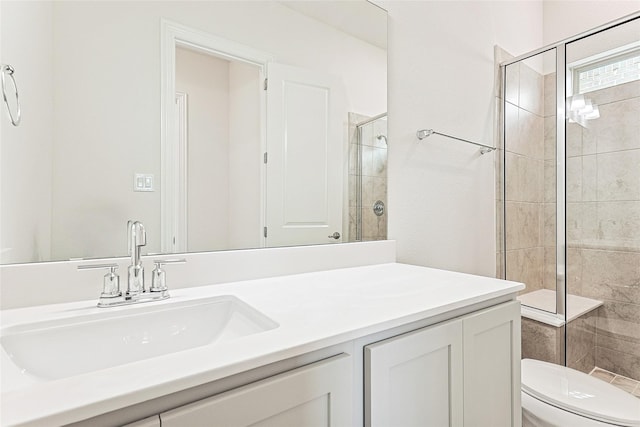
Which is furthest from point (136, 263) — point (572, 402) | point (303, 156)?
point (572, 402)

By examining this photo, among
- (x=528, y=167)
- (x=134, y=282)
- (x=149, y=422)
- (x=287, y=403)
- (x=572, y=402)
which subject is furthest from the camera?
(x=528, y=167)

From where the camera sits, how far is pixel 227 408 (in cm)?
50

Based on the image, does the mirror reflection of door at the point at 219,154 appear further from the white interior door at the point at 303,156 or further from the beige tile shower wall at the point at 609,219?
the beige tile shower wall at the point at 609,219

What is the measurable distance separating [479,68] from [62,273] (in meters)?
2.15

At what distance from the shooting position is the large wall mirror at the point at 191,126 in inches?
32.4

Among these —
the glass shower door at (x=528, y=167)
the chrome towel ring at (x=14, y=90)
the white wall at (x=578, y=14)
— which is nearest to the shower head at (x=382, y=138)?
the glass shower door at (x=528, y=167)

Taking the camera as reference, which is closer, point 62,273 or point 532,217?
point 62,273

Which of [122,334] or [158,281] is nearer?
[122,334]

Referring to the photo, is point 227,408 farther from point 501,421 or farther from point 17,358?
point 501,421

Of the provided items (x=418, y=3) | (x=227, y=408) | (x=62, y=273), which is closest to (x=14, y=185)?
(x=62, y=273)

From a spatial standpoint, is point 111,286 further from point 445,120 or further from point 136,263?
point 445,120

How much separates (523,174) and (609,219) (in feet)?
1.64

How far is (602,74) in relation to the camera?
1.91 m

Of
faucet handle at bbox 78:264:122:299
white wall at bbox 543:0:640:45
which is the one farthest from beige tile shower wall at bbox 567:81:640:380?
faucet handle at bbox 78:264:122:299
